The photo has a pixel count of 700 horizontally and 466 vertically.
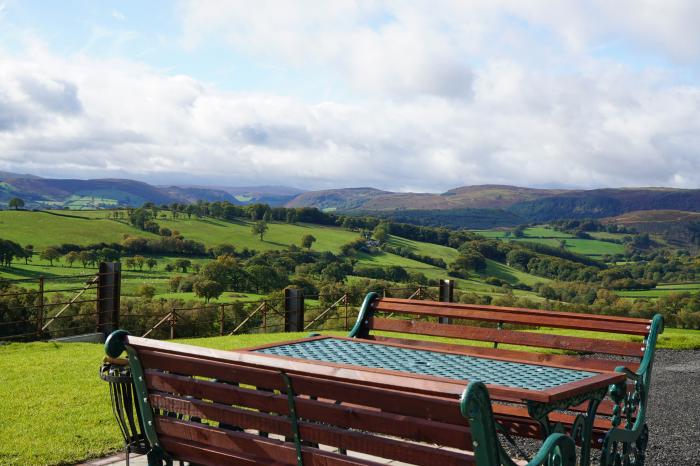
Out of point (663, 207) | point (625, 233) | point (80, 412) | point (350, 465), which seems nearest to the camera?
point (350, 465)

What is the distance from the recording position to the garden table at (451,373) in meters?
2.52

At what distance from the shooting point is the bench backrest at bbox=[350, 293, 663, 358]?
4.38 meters

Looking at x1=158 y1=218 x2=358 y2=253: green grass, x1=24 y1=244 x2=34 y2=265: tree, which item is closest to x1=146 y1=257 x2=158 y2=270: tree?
x1=158 y1=218 x2=358 y2=253: green grass

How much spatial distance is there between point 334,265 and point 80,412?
55.6m

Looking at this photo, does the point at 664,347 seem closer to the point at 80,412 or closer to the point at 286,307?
the point at 286,307

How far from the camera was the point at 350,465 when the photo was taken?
260 cm

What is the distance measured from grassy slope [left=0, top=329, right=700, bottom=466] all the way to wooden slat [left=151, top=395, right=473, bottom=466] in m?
1.87

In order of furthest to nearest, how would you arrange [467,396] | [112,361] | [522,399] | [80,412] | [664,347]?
1. [664,347]
2. [80,412]
3. [112,361]
4. [522,399]
5. [467,396]

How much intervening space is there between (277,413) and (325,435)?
21 cm

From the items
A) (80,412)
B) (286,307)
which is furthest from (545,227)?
(80,412)

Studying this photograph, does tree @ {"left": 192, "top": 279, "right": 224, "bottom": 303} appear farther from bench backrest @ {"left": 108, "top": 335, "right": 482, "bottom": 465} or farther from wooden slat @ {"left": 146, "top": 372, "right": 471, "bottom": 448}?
wooden slat @ {"left": 146, "top": 372, "right": 471, "bottom": 448}

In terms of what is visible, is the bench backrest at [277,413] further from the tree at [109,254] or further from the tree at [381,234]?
the tree at [381,234]

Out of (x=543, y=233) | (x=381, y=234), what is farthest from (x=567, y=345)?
(x=543, y=233)

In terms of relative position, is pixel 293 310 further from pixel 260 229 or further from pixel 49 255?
pixel 260 229
